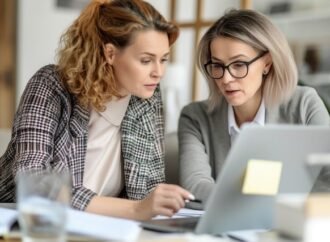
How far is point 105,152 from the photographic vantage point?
1769 mm

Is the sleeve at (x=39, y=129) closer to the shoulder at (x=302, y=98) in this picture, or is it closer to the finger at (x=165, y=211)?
the finger at (x=165, y=211)

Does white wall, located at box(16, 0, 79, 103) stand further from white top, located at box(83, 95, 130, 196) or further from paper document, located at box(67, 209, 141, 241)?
paper document, located at box(67, 209, 141, 241)

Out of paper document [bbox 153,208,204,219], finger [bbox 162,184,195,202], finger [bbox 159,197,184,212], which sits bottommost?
paper document [bbox 153,208,204,219]

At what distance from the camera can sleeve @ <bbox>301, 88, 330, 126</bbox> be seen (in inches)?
68.9

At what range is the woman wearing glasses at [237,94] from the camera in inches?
67.9

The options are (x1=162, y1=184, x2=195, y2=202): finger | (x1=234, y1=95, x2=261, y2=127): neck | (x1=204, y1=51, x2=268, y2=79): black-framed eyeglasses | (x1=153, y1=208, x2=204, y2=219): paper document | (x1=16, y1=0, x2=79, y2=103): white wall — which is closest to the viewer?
(x1=162, y1=184, x2=195, y2=202): finger

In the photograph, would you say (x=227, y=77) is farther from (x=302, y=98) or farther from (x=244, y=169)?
(x=244, y=169)

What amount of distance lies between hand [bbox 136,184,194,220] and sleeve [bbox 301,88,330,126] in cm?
62

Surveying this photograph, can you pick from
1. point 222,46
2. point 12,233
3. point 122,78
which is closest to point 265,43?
point 222,46

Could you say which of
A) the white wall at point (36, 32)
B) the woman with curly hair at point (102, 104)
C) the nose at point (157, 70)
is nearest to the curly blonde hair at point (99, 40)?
the woman with curly hair at point (102, 104)

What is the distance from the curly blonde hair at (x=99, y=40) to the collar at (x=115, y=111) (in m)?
0.04

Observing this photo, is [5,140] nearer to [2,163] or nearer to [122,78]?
[2,163]

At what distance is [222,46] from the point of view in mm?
1739

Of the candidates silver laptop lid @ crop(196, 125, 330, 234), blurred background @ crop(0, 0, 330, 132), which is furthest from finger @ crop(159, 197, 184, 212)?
blurred background @ crop(0, 0, 330, 132)
